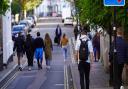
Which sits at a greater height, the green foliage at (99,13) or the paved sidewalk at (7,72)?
the green foliage at (99,13)

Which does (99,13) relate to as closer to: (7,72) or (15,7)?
(7,72)

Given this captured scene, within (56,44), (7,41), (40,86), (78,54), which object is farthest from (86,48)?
(56,44)

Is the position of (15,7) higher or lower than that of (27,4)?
lower

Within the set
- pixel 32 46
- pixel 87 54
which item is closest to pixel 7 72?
pixel 32 46

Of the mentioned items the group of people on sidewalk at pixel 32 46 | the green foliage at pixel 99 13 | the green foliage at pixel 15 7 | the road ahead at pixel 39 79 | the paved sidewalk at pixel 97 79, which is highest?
the green foliage at pixel 15 7

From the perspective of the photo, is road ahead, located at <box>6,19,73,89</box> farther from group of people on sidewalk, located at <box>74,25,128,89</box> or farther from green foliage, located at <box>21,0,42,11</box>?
green foliage, located at <box>21,0,42,11</box>

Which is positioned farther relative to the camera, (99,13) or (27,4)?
(27,4)

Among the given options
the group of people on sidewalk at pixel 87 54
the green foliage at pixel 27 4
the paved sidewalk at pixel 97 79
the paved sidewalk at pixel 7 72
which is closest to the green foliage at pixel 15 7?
the green foliage at pixel 27 4

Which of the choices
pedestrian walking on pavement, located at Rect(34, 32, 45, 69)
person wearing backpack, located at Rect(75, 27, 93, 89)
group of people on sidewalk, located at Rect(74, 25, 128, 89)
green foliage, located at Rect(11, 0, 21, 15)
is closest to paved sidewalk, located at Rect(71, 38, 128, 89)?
pedestrian walking on pavement, located at Rect(34, 32, 45, 69)

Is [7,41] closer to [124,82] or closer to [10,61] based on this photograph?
[10,61]

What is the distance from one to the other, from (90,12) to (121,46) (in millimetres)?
3990

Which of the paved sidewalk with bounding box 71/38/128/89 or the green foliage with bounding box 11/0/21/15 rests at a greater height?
the green foliage with bounding box 11/0/21/15

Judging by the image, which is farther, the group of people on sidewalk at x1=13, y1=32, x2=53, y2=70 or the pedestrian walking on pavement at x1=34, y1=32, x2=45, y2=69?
the group of people on sidewalk at x1=13, y1=32, x2=53, y2=70

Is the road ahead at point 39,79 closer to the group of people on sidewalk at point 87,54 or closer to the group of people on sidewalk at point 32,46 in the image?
the group of people on sidewalk at point 32,46
